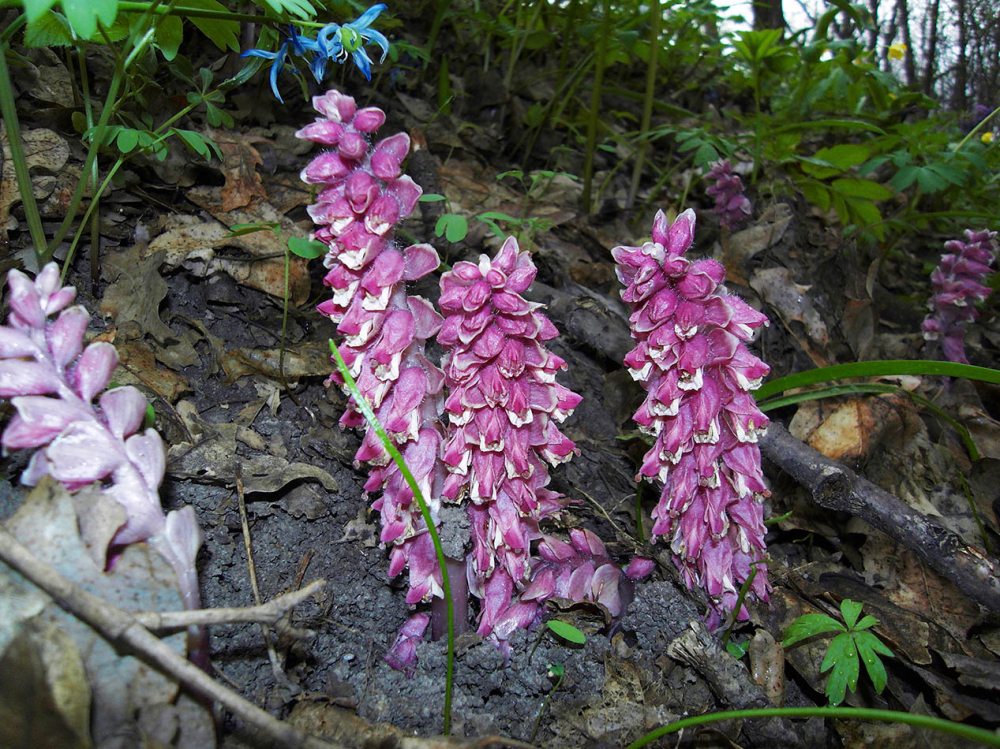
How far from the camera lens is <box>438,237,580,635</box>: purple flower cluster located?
133 centimetres

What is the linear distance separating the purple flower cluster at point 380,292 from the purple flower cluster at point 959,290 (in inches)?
107

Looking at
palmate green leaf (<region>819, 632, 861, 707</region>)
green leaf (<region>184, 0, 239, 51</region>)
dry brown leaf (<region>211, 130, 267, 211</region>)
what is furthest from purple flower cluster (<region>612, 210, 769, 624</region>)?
dry brown leaf (<region>211, 130, 267, 211</region>)

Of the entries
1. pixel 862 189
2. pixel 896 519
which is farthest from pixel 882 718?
pixel 862 189

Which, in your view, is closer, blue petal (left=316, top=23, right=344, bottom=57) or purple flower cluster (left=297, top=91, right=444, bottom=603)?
purple flower cluster (left=297, top=91, right=444, bottom=603)

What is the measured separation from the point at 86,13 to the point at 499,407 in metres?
1.11

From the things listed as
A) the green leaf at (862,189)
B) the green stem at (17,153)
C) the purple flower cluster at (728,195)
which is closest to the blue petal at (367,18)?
the green stem at (17,153)

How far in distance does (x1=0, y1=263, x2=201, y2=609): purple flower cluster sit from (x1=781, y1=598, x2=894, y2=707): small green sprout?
147cm

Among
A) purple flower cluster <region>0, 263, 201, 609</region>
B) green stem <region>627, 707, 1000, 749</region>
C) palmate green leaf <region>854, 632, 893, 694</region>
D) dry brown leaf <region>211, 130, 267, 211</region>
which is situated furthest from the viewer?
dry brown leaf <region>211, 130, 267, 211</region>

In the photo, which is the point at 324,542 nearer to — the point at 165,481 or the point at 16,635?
the point at 165,481

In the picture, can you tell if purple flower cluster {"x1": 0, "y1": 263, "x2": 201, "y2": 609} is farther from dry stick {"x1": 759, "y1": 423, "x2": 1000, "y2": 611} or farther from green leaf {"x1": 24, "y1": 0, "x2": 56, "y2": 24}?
dry stick {"x1": 759, "y1": 423, "x2": 1000, "y2": 611}

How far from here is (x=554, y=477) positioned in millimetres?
2184

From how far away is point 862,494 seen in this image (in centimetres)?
183

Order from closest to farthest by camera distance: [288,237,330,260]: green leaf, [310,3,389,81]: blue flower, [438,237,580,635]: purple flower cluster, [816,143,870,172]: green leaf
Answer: [438,237,580,635]: purple flower cluster → [310,3,389,81]: blue flower → [288,237,330,260]: green leaf → [816,143,870,172]: green leaf

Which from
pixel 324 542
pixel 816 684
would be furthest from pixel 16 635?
pixel 816 684
